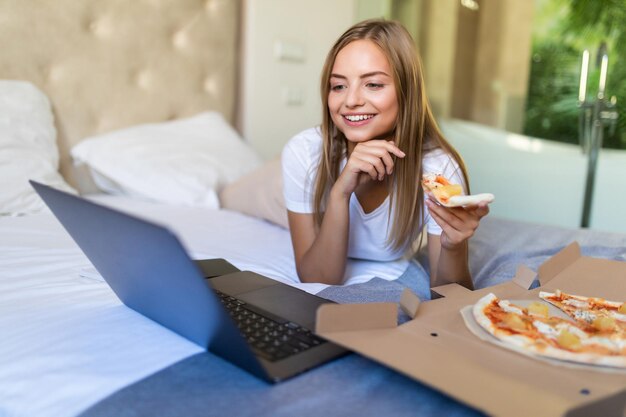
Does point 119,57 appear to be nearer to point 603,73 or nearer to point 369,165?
point 369,165

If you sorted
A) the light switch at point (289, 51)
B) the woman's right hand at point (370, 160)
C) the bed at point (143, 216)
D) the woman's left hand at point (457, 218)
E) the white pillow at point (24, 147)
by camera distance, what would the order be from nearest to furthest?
the bed at point (143, 216), the woman's left hand at point (457, 218), the woman's right hand at point (370, 160), the white pillow at point (24, 147), the light switch at point (289, 51)

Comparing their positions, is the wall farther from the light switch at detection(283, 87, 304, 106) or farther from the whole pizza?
the whole pizza

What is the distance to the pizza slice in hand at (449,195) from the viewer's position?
898 millimetres

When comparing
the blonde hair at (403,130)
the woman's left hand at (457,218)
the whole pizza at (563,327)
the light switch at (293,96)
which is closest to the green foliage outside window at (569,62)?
the light switch at (293,96)

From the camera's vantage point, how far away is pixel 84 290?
0.94 metres

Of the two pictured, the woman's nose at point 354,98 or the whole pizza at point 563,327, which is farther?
the woman's nose at point 354,98

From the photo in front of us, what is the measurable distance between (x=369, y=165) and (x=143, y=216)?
24.7 inches

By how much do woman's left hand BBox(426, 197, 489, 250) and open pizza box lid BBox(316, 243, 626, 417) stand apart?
0.19 metres

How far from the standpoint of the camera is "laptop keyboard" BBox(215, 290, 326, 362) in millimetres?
651

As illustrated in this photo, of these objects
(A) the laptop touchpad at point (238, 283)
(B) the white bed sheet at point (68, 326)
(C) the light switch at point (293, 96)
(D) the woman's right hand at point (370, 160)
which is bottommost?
(B) the white bed sheet at point (68, 326)

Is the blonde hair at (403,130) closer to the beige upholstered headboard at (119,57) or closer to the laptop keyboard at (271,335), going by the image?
the laptop keyboard at (271,335)

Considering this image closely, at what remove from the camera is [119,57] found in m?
1.96

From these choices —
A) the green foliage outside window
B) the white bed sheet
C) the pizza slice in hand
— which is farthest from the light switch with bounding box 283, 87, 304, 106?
the pizza slice in hand

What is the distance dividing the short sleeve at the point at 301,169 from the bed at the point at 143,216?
0.14 m
